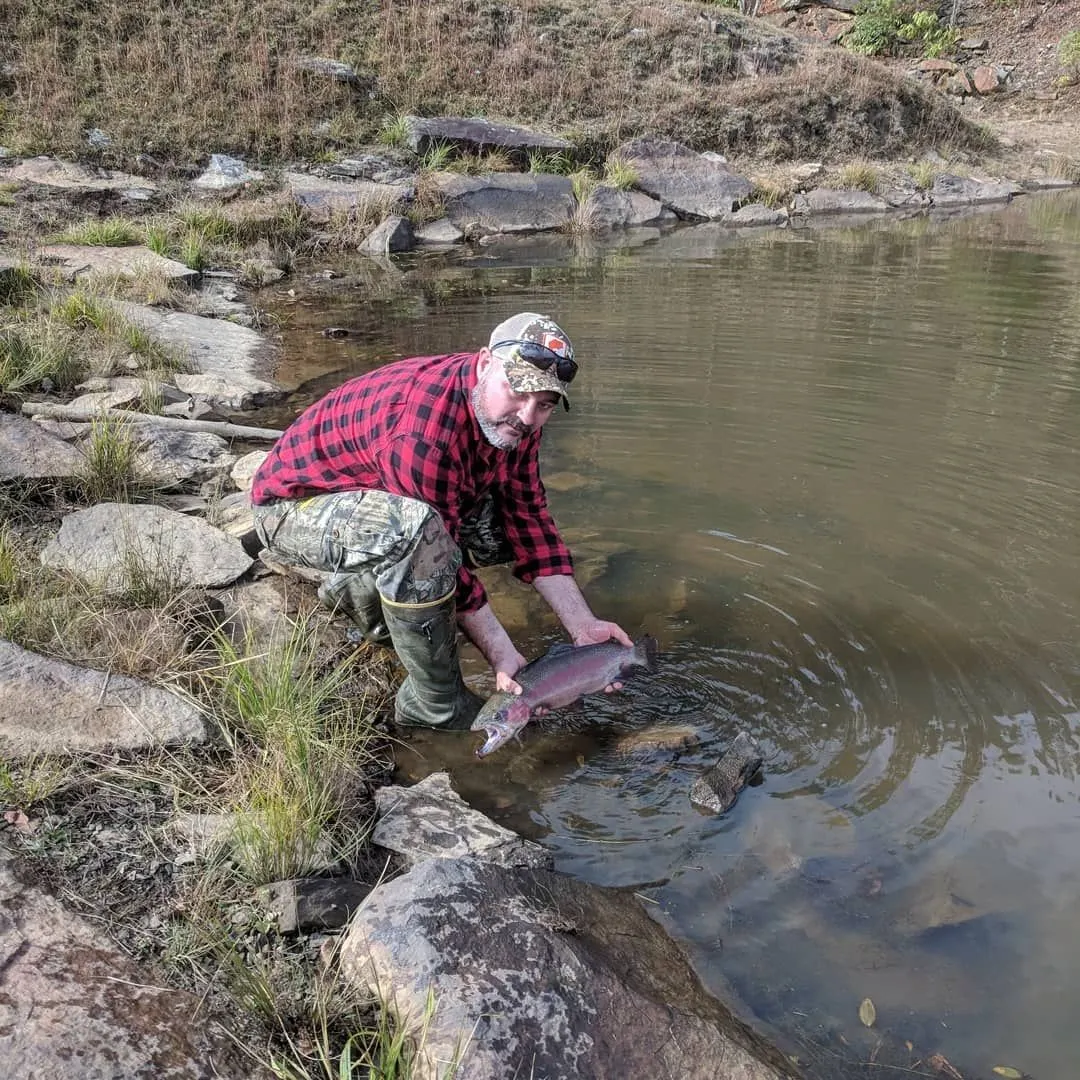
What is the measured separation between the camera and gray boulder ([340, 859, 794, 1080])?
6.47 ft

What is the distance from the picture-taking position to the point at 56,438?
4.87 meters

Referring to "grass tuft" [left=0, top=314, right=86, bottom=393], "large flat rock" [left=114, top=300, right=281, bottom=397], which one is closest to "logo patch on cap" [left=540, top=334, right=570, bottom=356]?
"grass tuft" [left=0, top=314, right=86, bottom=393]

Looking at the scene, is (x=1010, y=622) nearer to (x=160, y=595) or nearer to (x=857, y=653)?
(x=857, y=653)

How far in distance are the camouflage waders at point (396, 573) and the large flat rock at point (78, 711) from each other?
0.75m

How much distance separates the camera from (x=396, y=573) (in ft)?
10.5

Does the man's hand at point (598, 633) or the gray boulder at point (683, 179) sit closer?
the man's hand at point (598, 633)

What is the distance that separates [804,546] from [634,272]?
8.37 metres

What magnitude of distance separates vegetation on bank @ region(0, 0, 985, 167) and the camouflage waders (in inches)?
586

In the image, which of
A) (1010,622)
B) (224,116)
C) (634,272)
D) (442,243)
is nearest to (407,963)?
(1010,622)

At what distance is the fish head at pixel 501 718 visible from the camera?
129 inches

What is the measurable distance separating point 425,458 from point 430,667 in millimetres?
779

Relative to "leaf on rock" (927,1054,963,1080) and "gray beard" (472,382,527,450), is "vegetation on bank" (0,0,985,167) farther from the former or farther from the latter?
"leaf on rock" (927,1054,963,1080)

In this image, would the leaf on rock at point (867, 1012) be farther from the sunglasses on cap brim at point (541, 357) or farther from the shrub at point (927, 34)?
the shrub at point (927, 34)

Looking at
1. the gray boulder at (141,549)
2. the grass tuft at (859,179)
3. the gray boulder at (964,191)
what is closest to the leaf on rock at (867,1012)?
the gray boulder at (141,549)
